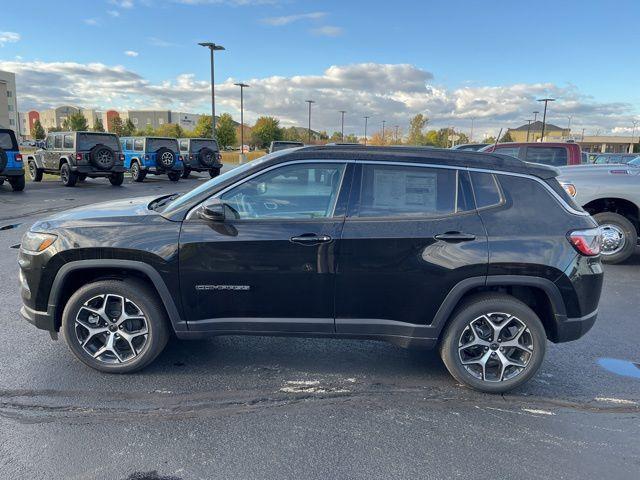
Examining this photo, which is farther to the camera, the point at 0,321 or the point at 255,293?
the point at 0,321

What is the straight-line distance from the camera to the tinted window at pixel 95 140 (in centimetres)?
1681

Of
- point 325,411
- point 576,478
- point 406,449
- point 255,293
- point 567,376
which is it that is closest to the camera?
point 576,478

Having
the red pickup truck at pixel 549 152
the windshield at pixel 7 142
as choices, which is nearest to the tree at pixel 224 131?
the windshield at pixel 7 142

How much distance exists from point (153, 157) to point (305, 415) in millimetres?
19744

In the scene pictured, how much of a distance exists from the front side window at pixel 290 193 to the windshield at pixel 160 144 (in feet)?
62.5

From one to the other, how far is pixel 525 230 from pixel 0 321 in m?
4.78

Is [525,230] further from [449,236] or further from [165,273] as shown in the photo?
[165,273]

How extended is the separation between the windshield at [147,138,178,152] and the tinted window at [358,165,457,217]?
19.4m

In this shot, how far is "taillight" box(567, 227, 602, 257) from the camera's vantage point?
3.15 metres

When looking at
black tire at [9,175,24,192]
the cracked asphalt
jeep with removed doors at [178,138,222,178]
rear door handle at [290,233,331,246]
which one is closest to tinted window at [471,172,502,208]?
rear door handle at [290,233,331,246]

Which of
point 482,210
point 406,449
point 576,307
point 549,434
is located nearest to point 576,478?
point 549,434

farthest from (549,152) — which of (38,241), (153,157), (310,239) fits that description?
(153,157)

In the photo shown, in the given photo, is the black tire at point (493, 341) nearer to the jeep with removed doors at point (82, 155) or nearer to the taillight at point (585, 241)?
the taillight at point (585, 241)

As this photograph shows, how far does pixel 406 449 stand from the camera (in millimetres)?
2678
